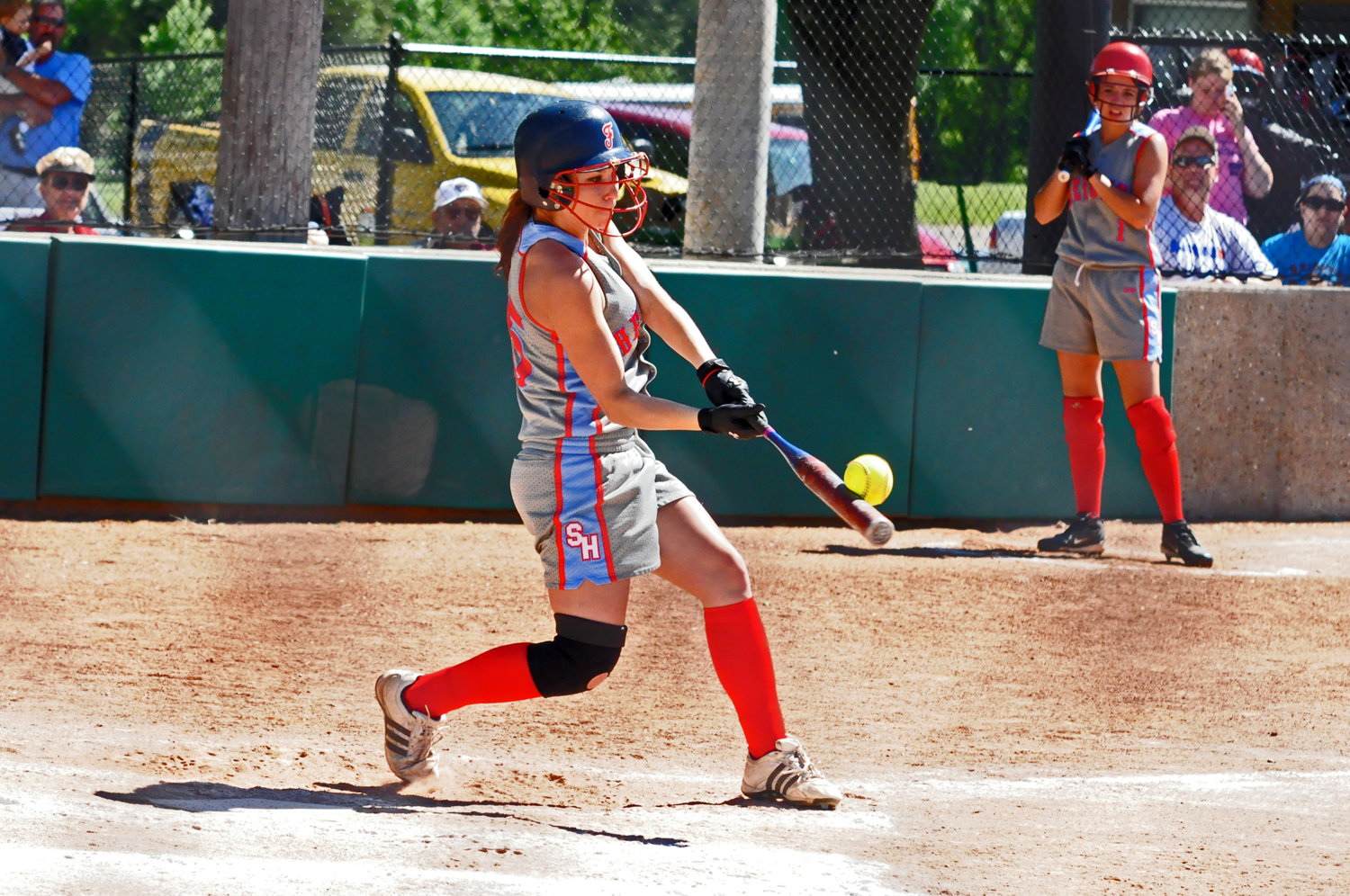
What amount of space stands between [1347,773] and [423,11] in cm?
1636

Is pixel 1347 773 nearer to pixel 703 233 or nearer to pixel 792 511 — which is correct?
pixel 792 511

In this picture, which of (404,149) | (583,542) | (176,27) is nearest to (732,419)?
(583,542)

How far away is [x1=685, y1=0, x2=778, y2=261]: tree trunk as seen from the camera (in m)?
7.57

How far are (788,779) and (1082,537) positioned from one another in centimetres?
362

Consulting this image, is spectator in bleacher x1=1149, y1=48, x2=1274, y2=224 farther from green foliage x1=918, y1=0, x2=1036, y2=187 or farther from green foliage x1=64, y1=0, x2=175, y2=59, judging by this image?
green foliage x1=64, y1=0, x2=175, y2=59

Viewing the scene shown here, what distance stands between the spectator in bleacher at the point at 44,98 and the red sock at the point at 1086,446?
5.04 meters

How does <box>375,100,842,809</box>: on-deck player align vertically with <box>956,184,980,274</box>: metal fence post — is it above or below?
below

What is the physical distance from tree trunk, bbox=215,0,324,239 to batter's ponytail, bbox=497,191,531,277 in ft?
12.7

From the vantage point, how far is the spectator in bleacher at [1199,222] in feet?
26.4

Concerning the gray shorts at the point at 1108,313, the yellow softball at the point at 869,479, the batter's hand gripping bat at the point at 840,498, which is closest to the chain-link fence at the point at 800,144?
the gray shorts at the point at 1108,313

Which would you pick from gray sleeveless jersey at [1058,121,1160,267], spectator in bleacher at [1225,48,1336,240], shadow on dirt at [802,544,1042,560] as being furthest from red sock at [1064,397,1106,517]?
spectator in bleacher at [1225,48,1336,240]

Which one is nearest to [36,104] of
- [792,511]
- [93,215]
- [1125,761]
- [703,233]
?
[93,215]

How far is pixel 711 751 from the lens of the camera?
4211mm

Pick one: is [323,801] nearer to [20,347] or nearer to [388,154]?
[20,347]
